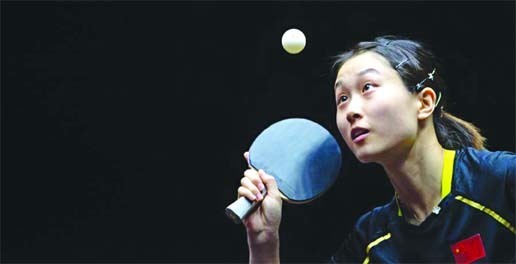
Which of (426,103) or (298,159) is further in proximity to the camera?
(298,159)

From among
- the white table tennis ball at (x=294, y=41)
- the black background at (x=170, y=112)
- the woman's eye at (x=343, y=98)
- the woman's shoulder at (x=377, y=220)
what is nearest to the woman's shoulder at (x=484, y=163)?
the woman's shoulder at (x=377, y=220)

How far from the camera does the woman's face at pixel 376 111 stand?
218cm

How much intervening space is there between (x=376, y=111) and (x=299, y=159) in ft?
1.14

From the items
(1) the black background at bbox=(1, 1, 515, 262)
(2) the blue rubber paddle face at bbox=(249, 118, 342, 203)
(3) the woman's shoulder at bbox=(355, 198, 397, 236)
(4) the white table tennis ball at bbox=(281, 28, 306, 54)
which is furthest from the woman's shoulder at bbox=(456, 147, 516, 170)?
(1) the black background at bbox=(1, 1, 515, 262)

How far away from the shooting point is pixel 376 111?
7.11 feet

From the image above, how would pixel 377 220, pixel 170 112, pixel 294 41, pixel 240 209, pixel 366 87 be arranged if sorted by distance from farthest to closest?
pixel 170 112, pixel 294 41, pixel 377 220, pixel 366 87, pixel 240 209

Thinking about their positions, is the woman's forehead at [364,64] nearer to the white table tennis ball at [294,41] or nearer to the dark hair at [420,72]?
the dark hair at [420,72]

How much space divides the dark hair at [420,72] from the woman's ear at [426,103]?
19 millimetres

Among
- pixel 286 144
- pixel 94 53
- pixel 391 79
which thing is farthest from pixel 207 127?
pixel 391 79

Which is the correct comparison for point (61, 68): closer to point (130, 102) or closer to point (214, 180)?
point (130, 102)

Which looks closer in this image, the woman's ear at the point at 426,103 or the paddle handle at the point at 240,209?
the paddle handle at the point at 240,209

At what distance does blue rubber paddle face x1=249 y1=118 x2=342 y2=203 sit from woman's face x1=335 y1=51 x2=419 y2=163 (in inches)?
7.7

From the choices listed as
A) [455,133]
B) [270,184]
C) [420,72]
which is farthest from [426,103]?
[270,184]

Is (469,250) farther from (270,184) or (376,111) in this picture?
(270,184)
